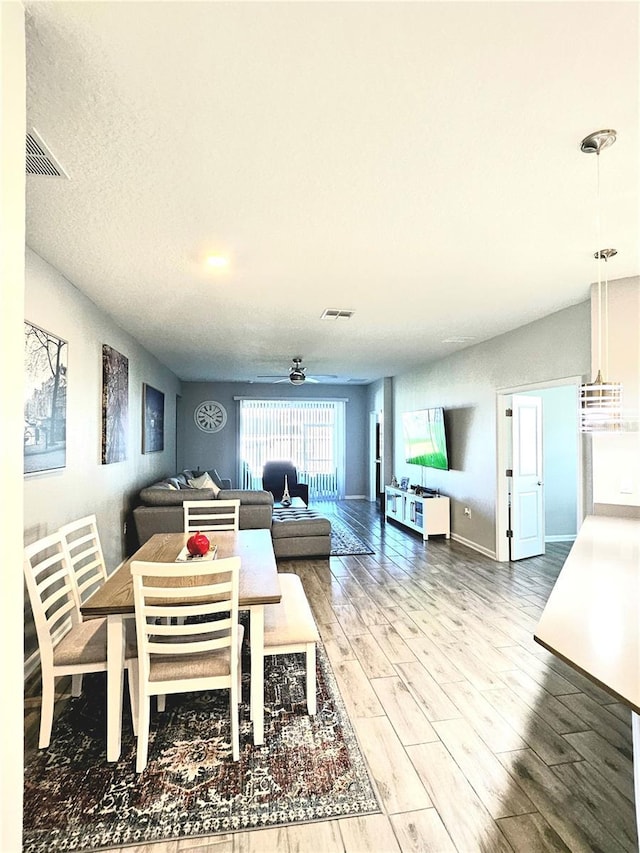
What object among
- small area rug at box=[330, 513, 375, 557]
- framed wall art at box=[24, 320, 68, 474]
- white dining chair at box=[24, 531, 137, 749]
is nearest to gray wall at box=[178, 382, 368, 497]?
small area rug at box=[330, 513, 375, 557]

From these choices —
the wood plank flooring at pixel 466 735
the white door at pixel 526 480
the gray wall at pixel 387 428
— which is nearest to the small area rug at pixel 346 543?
the wood plank flooring at pixel 466 735

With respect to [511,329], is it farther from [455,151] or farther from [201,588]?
[201,588]

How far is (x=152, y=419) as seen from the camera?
6.70 m

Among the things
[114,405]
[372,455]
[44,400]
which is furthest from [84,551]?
[372,455]

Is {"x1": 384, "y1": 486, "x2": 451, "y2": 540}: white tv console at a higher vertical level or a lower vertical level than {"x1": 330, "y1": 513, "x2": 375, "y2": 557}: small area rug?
higher

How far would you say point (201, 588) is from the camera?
80.0 inches

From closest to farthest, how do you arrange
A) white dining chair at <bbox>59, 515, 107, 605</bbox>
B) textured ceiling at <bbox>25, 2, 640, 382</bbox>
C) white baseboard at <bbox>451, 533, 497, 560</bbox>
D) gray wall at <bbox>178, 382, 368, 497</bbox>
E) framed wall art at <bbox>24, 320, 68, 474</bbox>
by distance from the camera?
textured ceiling at <bbox>25, 2, 640, 382</bbox> → white dining chair at <bbox>59, 515, 107, 605</bbox> → framed wall art at <bbox>24, 320, 68, 474</bbox> → white baseboard at <bbox>451, 533, 497, 560</bbox> → gray wall at <bbox>178, 382, 368, 497</bbox>

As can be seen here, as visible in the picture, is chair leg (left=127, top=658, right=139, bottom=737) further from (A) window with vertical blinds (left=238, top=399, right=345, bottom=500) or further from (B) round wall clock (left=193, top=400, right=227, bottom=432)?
(B) round wall clock (left=193, top=400, right=227, bottom=432)

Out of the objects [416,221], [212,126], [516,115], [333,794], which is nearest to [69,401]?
[212,126]

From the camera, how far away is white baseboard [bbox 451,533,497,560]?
5689mm

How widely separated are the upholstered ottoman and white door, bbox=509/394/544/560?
7.15ft

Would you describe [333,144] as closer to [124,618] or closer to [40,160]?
[40,160]

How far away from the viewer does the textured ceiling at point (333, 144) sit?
4.46 feet

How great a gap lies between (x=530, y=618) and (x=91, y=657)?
125 inches
